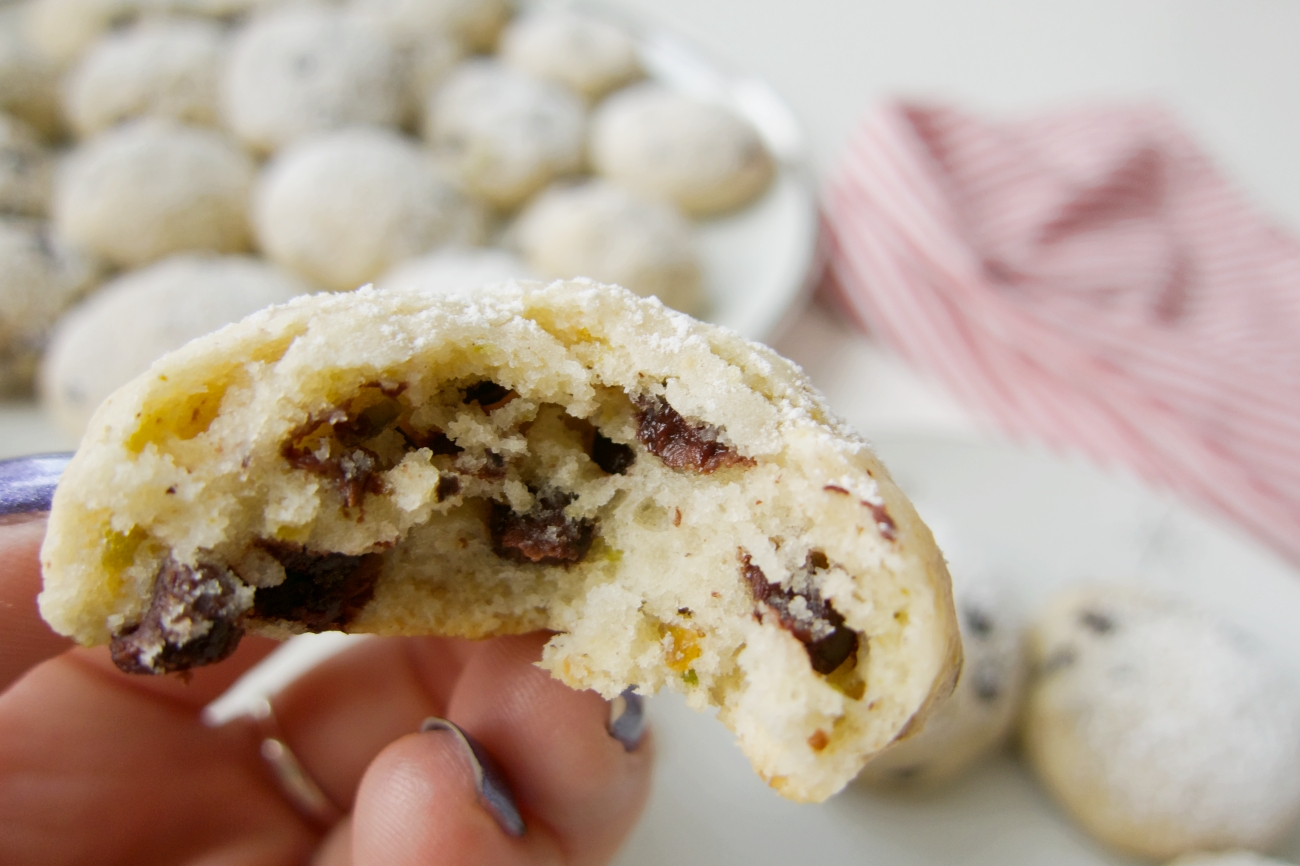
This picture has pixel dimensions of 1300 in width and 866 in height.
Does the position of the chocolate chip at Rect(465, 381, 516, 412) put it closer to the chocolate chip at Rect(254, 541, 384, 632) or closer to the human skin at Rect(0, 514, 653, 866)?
the chocolate chip at Rect(254, 541, 384, 632)

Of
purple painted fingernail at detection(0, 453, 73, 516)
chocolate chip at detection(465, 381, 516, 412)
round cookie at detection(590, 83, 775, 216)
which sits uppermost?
chocolate chip at detection(465, 381, 516, 412)

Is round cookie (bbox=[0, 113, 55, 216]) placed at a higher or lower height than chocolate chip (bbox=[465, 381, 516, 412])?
→ lower

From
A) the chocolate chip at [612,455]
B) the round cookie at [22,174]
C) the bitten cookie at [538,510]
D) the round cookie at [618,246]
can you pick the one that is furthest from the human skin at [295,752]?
the round cookie at [22,174]

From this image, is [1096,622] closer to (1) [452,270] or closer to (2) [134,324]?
(1) [452,270]

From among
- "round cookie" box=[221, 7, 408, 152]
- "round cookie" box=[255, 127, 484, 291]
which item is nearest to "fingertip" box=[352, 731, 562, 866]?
"round cookie" box=[255, 127, 484, 291]

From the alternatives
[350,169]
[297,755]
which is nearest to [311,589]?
[297,755]

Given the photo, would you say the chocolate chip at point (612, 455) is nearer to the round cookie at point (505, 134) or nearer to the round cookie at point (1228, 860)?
the round cookie at point (1228, 860)

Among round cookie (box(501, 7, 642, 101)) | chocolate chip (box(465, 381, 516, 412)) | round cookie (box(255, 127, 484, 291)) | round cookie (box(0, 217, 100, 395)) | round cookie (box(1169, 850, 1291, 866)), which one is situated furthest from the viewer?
round cookie (box(501, 7, 642, 101))

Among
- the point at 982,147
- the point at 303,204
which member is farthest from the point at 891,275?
the point at 303,204

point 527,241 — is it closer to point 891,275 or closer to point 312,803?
point 891,275
